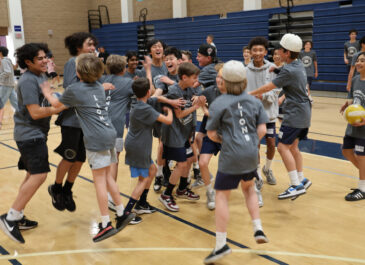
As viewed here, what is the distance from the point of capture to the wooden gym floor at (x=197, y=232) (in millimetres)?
3016

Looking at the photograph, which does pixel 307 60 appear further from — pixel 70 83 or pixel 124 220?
pixel 124 220

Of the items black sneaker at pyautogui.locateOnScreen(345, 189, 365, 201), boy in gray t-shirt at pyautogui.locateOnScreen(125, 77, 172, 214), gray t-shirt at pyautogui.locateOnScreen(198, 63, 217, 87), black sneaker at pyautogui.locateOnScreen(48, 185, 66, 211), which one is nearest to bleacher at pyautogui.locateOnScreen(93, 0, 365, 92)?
black sneaker at pyautogui.locateOnScreen(345, 189, 365, 201)

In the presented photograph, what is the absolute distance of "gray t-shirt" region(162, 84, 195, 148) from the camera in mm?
3855

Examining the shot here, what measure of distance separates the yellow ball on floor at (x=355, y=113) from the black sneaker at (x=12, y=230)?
3453mm

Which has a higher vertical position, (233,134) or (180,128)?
(233,134)

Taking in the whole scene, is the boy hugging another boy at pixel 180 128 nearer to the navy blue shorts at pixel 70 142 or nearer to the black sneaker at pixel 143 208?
the black sneaker at pixel 143 208

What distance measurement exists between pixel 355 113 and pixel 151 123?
A: 86.0 inches

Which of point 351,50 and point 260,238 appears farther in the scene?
point 351,50

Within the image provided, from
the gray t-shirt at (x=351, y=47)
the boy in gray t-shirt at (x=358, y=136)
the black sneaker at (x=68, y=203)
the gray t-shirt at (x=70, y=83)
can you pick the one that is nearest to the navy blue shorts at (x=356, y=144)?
the boy in gray t-shirt at (x=358, y=136)

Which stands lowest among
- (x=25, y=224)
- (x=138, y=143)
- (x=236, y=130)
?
(x=25, y=224)

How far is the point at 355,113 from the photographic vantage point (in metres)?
3.95

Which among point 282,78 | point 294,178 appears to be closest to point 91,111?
point 282,78

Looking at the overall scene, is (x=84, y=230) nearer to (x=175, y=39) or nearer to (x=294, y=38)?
(x=294, y=38)

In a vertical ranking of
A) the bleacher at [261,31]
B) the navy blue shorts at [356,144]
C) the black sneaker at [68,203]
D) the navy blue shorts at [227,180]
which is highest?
the bleacher at [261,31]
